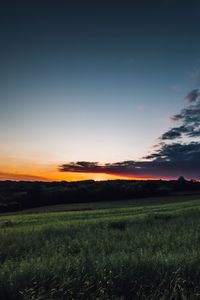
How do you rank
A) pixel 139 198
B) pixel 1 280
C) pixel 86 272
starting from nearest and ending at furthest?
pixel 1 280, pixel 86 272, pixel 139 198

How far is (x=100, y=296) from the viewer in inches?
273

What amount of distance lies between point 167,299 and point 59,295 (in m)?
1.93

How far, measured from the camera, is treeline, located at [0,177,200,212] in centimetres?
5812

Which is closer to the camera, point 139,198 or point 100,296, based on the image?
point 100,296

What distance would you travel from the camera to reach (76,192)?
59844 mm

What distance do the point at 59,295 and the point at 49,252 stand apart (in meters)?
4.46

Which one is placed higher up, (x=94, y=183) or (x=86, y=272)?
(x=94, y=183)

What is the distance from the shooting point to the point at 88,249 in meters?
11.3

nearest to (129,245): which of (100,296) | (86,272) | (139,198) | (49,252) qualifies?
(49,252)

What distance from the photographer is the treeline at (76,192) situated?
58.1m

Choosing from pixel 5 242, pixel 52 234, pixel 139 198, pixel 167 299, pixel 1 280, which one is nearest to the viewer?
pixel 167 299

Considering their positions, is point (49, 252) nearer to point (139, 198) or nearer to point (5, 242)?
point (5, 242)

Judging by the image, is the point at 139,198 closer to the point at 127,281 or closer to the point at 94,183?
the point at 94,183

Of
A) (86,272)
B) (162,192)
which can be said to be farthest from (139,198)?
(86,272)
